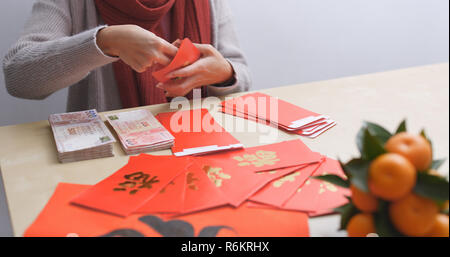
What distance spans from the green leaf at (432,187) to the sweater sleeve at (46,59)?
775mm

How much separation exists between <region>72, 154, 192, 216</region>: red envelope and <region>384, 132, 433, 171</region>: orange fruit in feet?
1.23

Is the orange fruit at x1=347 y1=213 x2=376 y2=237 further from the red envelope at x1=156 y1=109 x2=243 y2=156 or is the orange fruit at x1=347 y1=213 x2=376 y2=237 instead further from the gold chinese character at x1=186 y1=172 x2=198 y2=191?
the red envelope at x1=156 y1=109 x2=243 y2=156

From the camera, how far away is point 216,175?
0.71 metres

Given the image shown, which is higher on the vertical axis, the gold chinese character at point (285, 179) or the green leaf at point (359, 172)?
the green leaf at point (359, 172)

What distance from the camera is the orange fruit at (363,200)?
458 millimetres

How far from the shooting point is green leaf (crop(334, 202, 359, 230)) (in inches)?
19.3

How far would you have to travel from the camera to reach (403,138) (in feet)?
1.50

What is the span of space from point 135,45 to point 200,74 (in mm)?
203

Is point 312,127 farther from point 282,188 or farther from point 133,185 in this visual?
point 133,185

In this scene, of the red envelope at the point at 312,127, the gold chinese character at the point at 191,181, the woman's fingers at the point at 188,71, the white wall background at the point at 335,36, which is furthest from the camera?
the white wall background at the point at 335,36

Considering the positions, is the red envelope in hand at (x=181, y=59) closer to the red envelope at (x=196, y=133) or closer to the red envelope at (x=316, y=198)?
the red envelope at (x=196, y=133)

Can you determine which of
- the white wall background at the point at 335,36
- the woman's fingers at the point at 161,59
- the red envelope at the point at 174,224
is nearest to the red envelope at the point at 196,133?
the woman's fingers at the point at 161,59

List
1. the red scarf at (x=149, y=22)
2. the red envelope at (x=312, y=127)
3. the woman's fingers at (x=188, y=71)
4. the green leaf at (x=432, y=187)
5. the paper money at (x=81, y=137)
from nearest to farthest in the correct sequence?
1. the green leaf at (x=432, y=187)
2. the paper money at (x=81, y=137)
3. the red envelope at (x=312, y=127)
4. the woman's fingers at (x=188, y=71)
5. the red scarf at (x=149, y=22)

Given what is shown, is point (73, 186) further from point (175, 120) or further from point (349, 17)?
point (349, 17)
